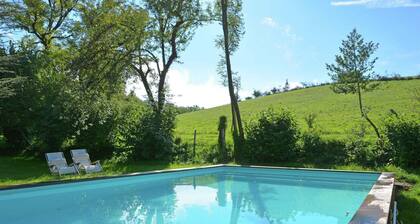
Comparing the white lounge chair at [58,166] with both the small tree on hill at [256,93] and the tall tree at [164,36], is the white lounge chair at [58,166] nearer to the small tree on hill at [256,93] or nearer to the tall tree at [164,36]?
the tall tree at [164,36]

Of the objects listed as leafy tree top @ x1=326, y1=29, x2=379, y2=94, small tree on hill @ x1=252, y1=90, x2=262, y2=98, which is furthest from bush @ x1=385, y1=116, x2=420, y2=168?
small tree on hill @ x1=252, y1=90, x2=262, y2=98

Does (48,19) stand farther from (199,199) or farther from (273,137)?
(199,199)

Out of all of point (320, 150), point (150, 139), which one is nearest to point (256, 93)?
point (150, 139)

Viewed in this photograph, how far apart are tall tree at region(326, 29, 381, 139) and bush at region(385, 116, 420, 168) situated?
11.8ft

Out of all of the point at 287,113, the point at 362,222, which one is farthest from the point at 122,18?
the point at 362,222

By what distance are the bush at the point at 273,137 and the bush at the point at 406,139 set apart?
131 inches

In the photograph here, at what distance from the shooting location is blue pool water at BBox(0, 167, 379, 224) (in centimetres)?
750

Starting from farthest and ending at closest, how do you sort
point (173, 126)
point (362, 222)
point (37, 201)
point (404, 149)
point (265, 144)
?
point (173, 126) → point (265, 144) → point (404, 149) → point (37, 201) → point (362, 222)

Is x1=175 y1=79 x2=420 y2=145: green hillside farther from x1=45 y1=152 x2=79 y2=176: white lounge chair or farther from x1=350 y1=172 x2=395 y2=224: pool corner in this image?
x1=350 y1=172 x2=395 y2=224: pool corner

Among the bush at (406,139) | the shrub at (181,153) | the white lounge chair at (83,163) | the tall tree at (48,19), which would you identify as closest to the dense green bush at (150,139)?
the shrub at (181,153)

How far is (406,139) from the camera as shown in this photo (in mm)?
11266

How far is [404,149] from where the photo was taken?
37.0 ft

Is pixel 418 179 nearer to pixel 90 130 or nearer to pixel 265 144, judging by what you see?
pixel 265 144

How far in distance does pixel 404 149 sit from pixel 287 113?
4.15 meters
